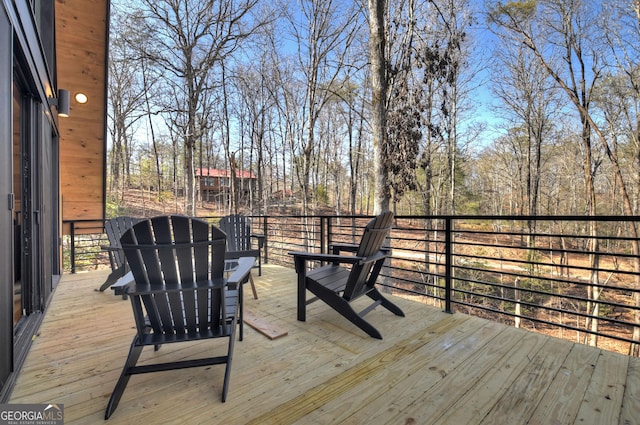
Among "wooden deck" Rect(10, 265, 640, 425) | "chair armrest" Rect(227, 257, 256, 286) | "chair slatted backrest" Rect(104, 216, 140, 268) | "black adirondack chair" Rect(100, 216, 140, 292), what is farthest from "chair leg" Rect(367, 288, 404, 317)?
"chair slatted backrest" Rect(104, 216, 140, 268)

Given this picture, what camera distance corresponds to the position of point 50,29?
141 inches

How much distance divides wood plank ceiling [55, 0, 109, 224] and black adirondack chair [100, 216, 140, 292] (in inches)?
78.8

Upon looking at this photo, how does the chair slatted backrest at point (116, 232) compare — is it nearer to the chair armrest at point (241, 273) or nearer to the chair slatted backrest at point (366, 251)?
the chair armrest at point (241, 273)

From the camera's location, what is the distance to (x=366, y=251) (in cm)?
228

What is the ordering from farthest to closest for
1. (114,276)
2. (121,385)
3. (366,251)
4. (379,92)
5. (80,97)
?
(379,92) → (80,97) → (114,276) → (366,251) → (121,385)

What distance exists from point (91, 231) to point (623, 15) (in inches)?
493

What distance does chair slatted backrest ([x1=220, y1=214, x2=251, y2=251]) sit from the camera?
13.2ft

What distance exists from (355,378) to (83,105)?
5.57 meters

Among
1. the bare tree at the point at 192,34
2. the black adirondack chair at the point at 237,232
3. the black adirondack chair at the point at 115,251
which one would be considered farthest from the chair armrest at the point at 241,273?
the bare tree at the point at 192,34

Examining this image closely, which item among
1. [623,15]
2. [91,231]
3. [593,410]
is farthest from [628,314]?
[91,231]

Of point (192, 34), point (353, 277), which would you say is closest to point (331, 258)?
point (353, 277)

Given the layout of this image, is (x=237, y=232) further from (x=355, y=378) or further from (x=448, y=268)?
(x=355, y=378)

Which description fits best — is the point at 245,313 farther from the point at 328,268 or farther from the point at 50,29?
the point at 50,29

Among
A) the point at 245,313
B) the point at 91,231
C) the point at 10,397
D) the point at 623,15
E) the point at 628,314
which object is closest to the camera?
the point at 10,397
